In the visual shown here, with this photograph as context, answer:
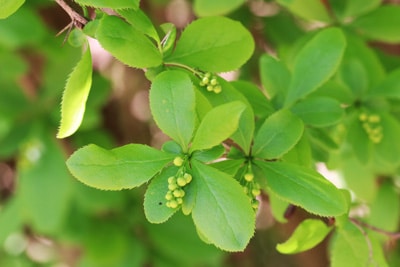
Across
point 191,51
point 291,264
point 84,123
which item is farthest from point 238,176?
point 291,264

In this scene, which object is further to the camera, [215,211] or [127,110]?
[127,110]

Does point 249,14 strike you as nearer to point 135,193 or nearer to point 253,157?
point 135,193

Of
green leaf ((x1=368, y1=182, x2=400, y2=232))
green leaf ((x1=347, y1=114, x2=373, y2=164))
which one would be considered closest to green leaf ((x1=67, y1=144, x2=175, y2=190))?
green leaf ((x1=347, y1=114, x2=373, y2=164))

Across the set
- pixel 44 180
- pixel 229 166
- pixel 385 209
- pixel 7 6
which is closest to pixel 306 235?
pixel 229 166

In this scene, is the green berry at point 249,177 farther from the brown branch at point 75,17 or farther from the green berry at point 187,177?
the brown branch at point 75,17

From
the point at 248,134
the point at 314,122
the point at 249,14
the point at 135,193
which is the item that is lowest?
the point at 135,193

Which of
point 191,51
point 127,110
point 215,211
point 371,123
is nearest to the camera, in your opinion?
point 215,211

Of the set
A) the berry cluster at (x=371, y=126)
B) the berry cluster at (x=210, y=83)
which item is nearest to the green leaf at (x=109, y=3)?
the berry cluster at (x=210, y=83)
